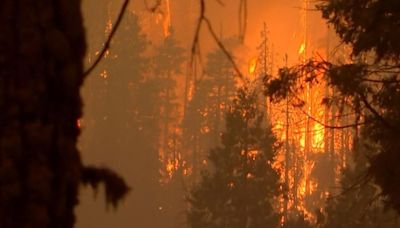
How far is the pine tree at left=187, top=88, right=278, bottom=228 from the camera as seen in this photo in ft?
94.2

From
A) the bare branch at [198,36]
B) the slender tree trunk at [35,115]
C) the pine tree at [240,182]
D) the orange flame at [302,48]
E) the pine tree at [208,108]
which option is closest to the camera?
the slender tree trunk at [35,115]

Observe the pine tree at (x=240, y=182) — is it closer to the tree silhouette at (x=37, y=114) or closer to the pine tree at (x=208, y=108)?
the tree silhouette at (x=37, y=114)

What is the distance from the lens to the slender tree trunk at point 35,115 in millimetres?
2059

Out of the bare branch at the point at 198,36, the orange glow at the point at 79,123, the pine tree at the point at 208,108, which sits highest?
the pine tree at the point at 208,108

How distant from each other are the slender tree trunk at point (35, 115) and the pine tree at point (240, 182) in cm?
2651

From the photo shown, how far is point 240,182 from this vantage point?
2884 centimetres

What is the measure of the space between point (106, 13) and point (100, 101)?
9.00m

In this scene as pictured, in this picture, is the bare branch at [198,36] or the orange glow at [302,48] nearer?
the bare branch at [198,36]

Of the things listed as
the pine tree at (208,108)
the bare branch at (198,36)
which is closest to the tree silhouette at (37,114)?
the bare branch at (198,36)

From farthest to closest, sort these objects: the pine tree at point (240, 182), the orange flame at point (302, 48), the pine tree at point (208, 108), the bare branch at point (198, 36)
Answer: the orange flame at point (302, 48) → the pine tree at point (208, 108) → the pine tree at point (240, 182) → the bare branch at point (198, 36)

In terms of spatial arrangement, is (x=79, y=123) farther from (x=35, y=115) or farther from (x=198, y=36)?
(x=198, y=36)

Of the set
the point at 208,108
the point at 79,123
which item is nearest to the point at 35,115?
the point at 79,123

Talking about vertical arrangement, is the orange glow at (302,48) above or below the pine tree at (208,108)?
above

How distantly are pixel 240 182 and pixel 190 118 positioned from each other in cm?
3689
